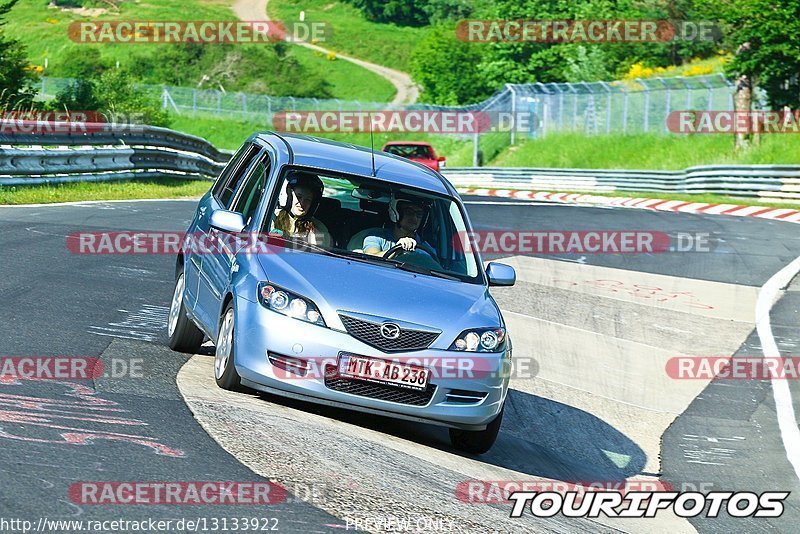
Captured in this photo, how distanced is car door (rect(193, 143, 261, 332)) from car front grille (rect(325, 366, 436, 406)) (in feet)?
4.15

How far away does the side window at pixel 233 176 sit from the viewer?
939cm

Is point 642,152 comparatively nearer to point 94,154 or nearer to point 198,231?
point 94,154

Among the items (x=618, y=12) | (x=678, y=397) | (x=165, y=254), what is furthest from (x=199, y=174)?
(x=618, y=12)

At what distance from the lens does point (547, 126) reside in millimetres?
58875

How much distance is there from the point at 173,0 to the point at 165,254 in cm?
12590

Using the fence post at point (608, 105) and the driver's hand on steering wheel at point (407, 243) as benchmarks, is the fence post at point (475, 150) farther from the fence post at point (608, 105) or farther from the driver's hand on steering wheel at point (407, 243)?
the driver's hand on steering wheel at point (407, 243)

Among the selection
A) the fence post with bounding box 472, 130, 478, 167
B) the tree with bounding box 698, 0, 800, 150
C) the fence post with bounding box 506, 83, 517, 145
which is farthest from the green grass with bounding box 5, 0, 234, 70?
the tree with bounding box 698, 0, 800, 150

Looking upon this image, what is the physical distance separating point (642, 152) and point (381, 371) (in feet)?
145

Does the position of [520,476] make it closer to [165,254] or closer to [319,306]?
[319,306]

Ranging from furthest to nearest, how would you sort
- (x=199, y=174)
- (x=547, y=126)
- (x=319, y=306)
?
(x=547, y=126)
(x=199, y=174)
(x=319, y=306)

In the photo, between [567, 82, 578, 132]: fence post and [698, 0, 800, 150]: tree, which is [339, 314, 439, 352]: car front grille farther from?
[567, 82, 578, 132]: fence post

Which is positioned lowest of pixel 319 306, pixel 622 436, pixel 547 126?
pixel 547 126

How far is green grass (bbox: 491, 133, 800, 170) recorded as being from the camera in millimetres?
40938

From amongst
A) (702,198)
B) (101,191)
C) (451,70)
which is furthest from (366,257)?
(451,70)
